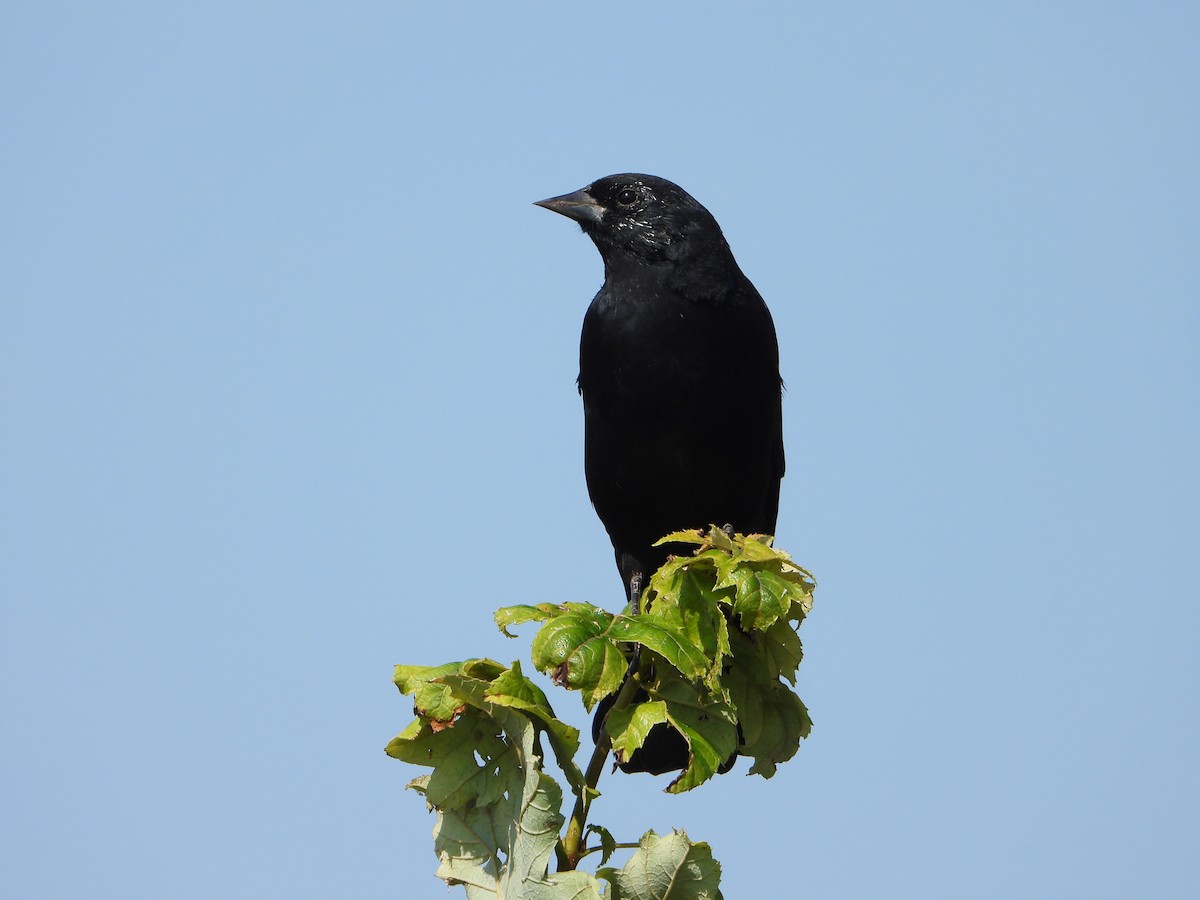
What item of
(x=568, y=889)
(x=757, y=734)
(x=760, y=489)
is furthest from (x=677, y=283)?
(x=568, y=889)

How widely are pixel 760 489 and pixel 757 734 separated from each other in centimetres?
228

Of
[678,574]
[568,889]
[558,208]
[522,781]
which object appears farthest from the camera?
[558,208]

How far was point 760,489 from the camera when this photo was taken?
18.4 ft

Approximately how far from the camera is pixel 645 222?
18.5 ft

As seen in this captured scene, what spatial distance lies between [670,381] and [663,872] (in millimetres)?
2772

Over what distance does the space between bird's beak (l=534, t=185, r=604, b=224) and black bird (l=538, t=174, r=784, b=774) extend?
0.32 feet

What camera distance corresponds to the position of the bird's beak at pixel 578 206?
19.2ft

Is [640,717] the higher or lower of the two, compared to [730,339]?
lower

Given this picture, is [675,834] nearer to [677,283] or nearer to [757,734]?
[757,734]

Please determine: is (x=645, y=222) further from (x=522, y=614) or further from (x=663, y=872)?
(x=663, y=872)

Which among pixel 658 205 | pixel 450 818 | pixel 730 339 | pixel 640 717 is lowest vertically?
pixel 450 818

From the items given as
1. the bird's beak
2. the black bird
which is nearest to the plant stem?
the black bird

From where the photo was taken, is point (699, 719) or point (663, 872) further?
point (699, 719)

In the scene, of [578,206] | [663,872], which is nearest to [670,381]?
[578,206]
